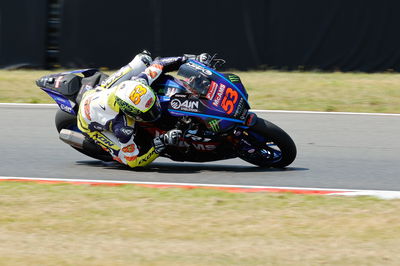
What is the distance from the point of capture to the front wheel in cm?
722

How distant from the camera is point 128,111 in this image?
7.22 metres

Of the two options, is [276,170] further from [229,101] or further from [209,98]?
[209,98]

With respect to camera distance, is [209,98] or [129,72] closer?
[209,98]

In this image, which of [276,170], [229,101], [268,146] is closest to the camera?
[229,101]

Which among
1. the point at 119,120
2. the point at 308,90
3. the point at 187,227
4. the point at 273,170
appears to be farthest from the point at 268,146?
the point at 308,90

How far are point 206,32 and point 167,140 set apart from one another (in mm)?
6843

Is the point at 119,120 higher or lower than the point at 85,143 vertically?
higher

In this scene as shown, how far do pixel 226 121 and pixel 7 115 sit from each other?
4579mm

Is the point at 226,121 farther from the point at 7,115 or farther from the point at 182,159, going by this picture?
the point at 7,115

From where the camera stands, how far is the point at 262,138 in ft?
24.3

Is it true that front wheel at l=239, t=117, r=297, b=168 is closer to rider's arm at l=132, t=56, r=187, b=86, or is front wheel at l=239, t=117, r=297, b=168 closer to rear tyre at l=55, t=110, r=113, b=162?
rider's arm at l=132, t=56, r=187, b=86

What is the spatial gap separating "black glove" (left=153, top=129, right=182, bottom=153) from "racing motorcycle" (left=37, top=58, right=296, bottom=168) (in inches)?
5.2

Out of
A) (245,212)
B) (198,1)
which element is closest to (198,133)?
(245,212)

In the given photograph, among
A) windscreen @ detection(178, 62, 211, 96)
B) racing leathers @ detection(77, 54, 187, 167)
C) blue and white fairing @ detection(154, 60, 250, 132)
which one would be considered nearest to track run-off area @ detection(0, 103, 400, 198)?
racing leathers @ detection(77, 54, 187, 167)
